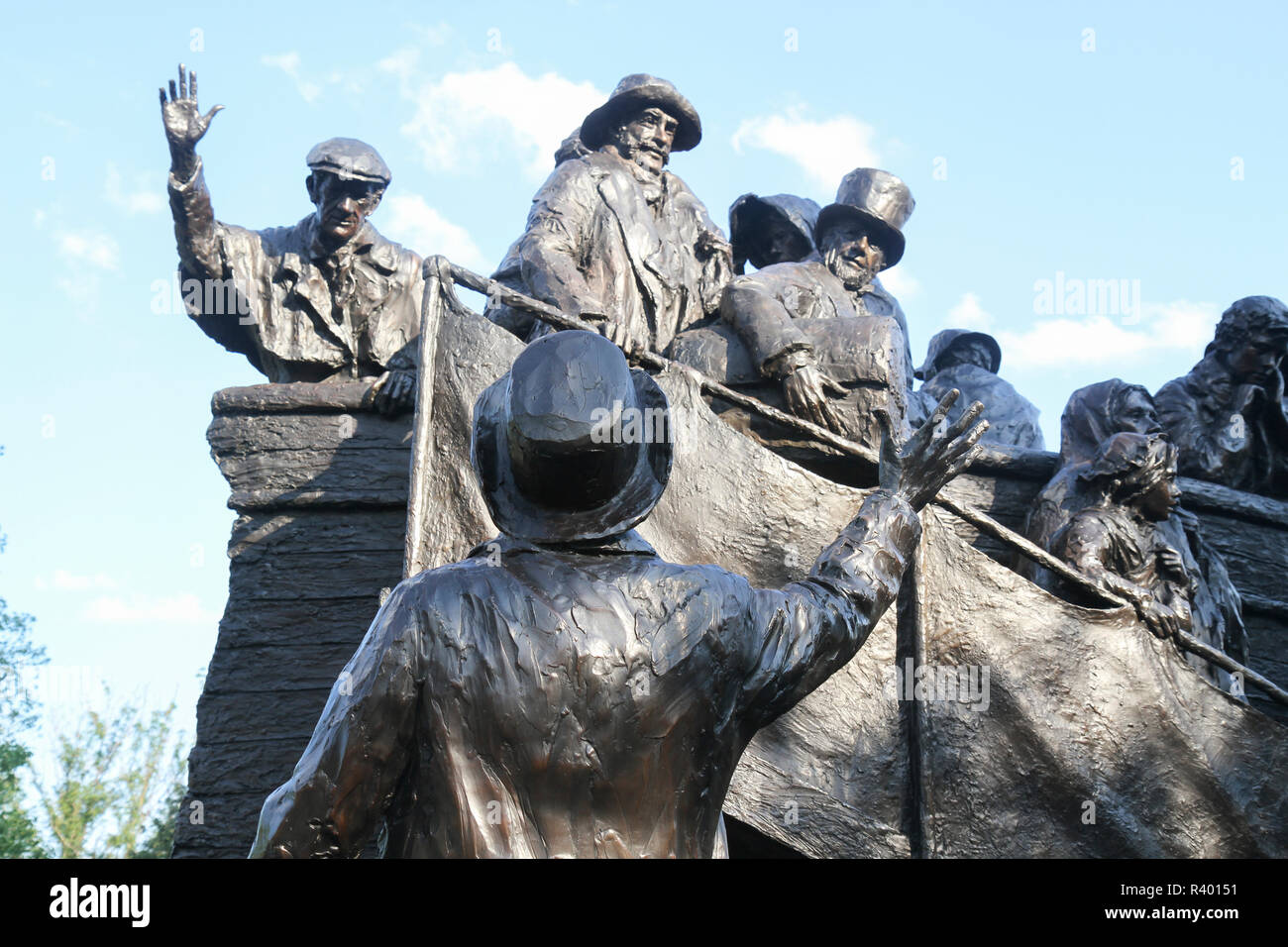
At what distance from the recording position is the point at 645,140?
7809 mm

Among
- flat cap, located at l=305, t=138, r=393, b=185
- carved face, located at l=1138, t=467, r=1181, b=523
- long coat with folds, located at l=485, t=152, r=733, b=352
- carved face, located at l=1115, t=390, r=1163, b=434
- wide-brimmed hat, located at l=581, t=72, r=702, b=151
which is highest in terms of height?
wide-brimmed hat, located at l=581, t=72, r=702, b=151

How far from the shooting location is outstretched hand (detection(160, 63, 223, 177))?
6934mm

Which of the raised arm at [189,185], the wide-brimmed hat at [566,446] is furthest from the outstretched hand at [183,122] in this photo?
the wide-brimmed hat at [566,446]

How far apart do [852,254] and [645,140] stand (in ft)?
3.91

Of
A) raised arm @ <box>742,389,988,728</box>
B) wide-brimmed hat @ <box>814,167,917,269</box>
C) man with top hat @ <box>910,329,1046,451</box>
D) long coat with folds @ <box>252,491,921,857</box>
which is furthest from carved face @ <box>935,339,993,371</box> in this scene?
long coat with folds @ <box>252,491,921,857</box>

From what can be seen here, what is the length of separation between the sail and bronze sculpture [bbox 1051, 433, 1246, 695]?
88 cm

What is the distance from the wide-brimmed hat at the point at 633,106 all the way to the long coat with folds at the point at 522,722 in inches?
213

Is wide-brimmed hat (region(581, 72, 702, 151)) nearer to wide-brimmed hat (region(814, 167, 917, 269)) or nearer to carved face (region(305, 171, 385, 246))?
wide-brimmed hat (region(814, 167, 917, 269))

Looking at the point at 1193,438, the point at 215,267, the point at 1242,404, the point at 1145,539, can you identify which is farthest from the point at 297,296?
the point at 1242,404

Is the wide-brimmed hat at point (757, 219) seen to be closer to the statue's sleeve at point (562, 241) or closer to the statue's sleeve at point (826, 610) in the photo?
the statue's sleeve at point (562, 241)

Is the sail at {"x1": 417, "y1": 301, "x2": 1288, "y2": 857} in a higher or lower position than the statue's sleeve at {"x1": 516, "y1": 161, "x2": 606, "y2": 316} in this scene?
lower

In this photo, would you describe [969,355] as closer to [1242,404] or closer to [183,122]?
[1242,404]

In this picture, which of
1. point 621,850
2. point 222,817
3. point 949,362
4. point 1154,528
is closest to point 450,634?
point 621,850

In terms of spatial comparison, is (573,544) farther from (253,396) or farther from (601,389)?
(253,396)
